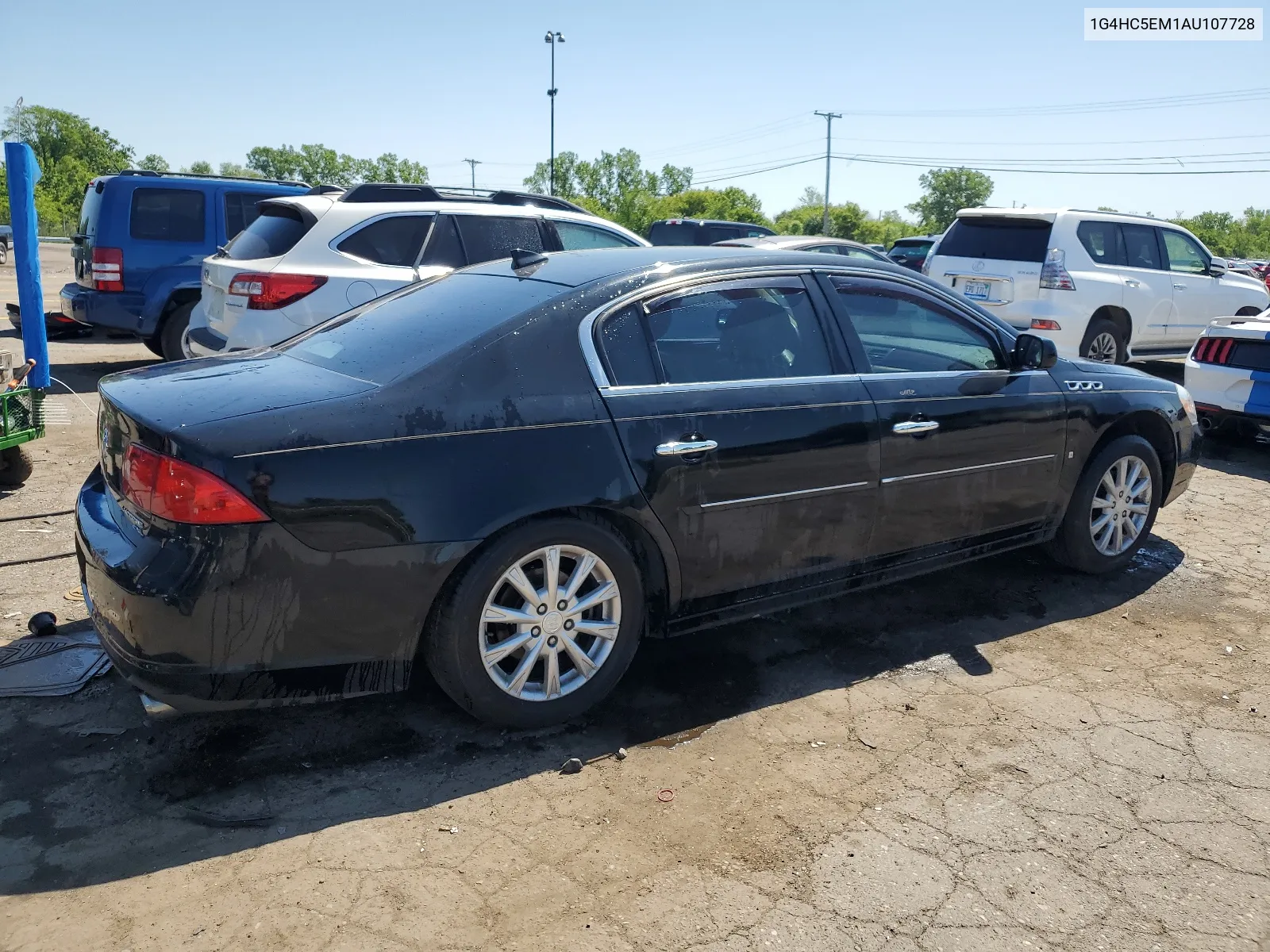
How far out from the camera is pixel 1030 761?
3418 mm

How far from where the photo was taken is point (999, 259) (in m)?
10.4

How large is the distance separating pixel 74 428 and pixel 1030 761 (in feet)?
24.0

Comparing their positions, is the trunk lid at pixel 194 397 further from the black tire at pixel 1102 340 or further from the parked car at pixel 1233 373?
the black tire at pixel 1102 340

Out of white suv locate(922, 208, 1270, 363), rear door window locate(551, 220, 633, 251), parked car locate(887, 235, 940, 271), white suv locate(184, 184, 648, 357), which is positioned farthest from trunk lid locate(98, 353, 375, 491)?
parked car locate(887, 235, 940, 271)

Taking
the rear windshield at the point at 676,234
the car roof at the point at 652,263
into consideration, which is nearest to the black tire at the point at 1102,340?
the car roof at the point at 652,263

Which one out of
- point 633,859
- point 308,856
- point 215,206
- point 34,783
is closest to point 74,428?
point 215,206

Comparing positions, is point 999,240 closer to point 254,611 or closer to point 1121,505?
Answer: point 1121,505

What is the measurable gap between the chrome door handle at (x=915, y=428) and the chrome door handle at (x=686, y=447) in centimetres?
92

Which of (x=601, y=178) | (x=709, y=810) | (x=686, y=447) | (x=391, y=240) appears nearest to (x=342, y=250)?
(x=391, y=240)

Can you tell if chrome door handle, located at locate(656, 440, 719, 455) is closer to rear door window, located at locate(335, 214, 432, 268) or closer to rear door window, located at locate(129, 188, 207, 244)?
rear door window, located at locate(335, 214, 432, 268)

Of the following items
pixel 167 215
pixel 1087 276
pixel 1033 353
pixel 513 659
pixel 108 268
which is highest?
pixel 167 215

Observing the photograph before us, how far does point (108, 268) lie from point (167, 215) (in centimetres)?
81

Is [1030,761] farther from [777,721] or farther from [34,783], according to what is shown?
[34,783]

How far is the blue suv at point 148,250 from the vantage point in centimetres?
995
